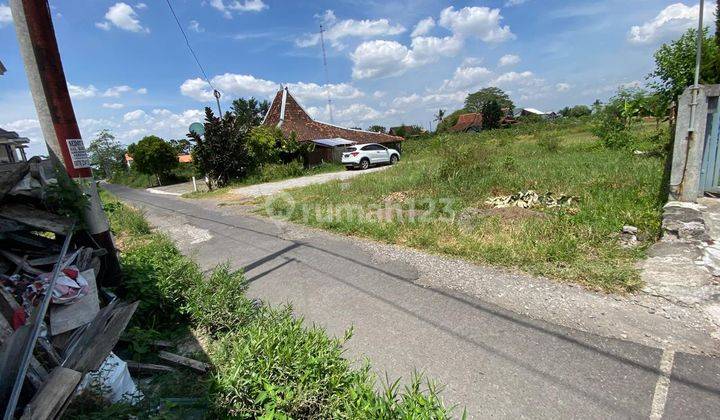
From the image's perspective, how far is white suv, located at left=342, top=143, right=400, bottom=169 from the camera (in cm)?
1955

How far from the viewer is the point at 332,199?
9633 mm

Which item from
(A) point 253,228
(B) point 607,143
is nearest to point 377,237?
(A) point 253,228

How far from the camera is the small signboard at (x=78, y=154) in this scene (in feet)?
11.8

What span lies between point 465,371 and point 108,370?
2.53 m

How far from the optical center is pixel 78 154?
11.9ft

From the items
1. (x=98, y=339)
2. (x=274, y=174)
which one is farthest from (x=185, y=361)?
(x=274, y=174)

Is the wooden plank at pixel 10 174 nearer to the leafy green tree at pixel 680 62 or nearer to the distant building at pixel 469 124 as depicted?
the leafy green tree at pixel 680 62

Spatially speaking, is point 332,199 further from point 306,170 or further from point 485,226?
point 306,170

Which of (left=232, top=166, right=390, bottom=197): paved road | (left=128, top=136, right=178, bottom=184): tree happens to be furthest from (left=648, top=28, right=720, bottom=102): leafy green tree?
(left=128, top=136, right=178, bottom=184): tree

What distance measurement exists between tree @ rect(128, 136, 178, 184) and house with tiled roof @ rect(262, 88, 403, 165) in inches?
404

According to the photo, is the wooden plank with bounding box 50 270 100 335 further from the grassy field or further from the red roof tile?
the red roof tile

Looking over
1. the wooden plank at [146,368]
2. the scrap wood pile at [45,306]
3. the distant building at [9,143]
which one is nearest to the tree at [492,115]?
the distant building at [9,143]

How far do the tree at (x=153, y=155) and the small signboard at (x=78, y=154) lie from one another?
28175 millimetres

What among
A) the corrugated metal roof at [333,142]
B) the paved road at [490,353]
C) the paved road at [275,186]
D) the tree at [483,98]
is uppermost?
the tree at [483,98]
